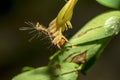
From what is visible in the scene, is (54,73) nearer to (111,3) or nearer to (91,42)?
(91,42)

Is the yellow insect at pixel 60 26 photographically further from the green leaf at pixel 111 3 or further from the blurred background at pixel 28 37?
the blurred background at pixel 28 37

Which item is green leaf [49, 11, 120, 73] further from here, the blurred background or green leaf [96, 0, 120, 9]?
the blurred background

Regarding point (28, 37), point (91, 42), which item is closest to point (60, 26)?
point (91, 42)

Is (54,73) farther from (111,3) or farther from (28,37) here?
(28,37)

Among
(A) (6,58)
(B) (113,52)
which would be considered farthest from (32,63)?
(B) (113,52)

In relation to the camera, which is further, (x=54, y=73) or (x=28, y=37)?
(x=28, y=37)

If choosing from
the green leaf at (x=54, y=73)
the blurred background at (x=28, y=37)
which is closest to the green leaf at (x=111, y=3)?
the green leaf at (x=54, y=73)

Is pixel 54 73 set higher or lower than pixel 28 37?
lower

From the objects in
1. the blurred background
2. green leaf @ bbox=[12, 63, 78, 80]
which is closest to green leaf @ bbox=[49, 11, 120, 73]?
green leaf @ bbox=[12, 63, 78, 80]

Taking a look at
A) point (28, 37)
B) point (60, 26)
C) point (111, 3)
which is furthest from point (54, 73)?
point (28, 37)

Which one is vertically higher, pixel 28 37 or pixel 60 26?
pixel 28 37
